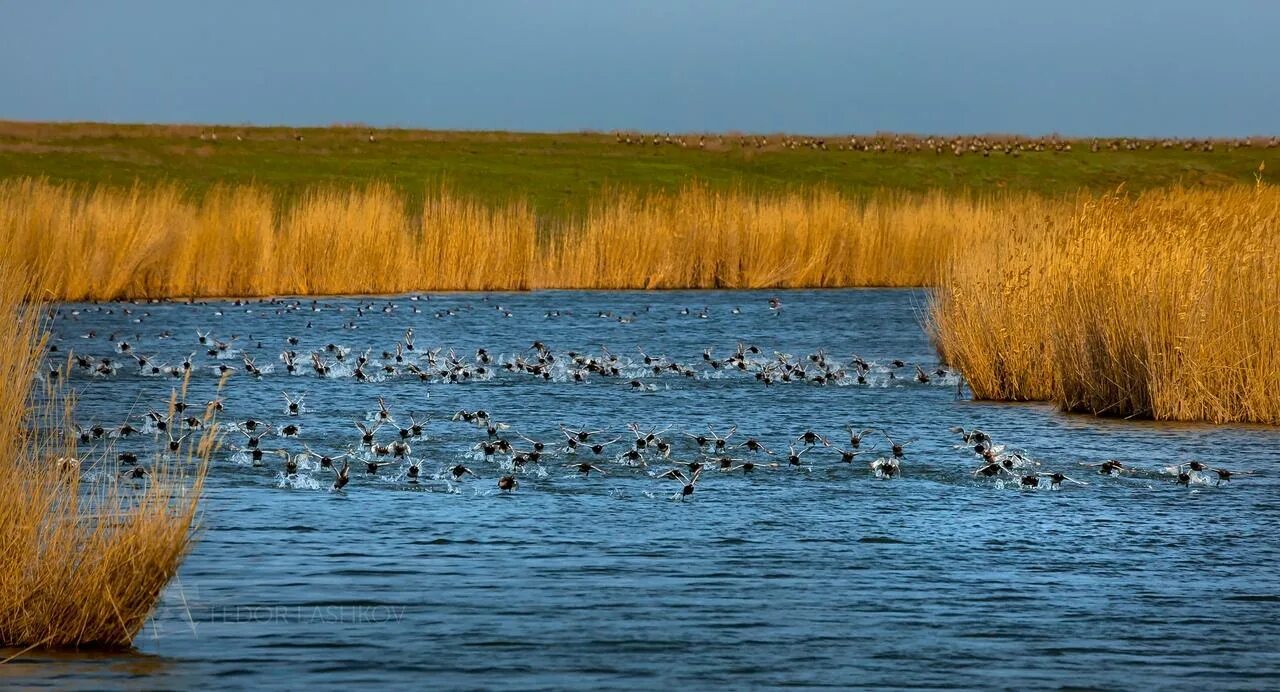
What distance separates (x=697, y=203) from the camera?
103 ft

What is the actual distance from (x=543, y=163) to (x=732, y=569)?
2262 inches

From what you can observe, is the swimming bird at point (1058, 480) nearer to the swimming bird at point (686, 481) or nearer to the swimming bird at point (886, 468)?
the swimming bird at point (886, 468)

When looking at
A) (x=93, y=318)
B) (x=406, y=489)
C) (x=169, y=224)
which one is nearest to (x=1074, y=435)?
(x=406, y=489)

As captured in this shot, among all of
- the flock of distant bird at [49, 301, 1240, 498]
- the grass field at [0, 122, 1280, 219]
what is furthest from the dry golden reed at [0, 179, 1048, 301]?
the grass field at [0, 122, 1280, 219]

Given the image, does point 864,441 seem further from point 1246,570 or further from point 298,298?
point 298,298

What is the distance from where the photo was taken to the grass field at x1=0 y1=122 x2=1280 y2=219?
189 feet

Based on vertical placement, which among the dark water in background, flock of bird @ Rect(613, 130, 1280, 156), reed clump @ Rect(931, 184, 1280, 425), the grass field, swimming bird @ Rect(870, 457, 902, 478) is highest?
flock of bird @ Rect(613, 130, 1280, 156)

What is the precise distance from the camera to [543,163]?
64750 mm

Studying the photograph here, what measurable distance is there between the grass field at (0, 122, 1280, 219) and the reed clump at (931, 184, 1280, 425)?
36.0 meters

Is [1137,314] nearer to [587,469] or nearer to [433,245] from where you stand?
[587,469]

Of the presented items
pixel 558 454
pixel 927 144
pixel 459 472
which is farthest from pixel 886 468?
pixel 927 144

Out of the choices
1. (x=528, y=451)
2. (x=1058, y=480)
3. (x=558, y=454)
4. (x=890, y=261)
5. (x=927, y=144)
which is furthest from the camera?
(x=927, y=144)

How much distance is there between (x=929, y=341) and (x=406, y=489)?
12.4 meters

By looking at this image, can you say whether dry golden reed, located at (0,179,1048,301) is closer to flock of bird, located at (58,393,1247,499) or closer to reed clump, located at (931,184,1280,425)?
reed clump, located at (931,184,1280,425)
